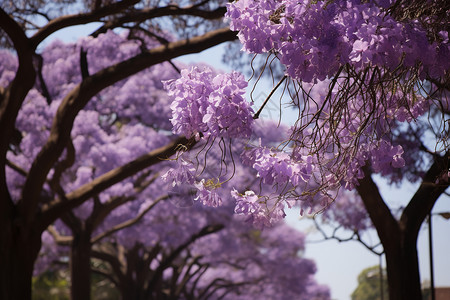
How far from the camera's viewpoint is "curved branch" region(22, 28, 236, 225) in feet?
39.7

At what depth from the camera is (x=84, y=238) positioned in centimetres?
2048

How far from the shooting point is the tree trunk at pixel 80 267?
19672 millimetres

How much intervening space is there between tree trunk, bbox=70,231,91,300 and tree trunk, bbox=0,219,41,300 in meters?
7.25

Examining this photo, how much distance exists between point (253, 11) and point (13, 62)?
15347mm

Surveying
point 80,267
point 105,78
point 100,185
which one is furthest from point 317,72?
point 80,267

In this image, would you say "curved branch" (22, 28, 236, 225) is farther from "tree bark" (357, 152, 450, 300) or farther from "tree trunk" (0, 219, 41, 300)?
"tree bark" (357, 152, 450, 300)

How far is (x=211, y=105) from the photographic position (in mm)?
5445

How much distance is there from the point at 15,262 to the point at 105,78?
131 inches

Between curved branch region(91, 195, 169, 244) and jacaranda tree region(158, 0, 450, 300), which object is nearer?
jacaranda tree region(158, 0, 450, 300)

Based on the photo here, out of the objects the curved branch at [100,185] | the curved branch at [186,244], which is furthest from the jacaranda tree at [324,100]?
the curved branch at [186,244]

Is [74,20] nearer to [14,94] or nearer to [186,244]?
[14,94]

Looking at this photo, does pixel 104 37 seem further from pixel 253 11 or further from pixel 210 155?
pixel 253 11

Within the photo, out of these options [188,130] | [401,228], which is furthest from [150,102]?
[188,130]

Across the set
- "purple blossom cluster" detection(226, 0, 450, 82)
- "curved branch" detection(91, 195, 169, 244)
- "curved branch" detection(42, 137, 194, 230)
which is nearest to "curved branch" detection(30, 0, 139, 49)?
"curved branch" detection(42, 137, 194, 230)
